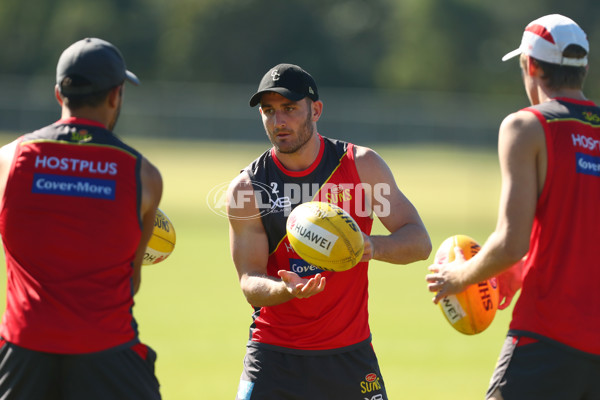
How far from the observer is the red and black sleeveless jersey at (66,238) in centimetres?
405

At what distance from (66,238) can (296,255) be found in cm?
172

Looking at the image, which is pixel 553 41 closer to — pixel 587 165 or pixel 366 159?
pixel 587 165

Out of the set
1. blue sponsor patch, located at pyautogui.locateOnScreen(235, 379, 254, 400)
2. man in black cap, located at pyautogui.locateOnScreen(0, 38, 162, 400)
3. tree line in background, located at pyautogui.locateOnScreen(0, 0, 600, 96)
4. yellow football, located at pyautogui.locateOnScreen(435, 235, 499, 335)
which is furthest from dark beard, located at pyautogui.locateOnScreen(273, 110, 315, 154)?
tree line in background, located at pyautogui.locateOnScreen(0, 0, 600, 96)

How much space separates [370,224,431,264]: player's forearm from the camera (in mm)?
5086

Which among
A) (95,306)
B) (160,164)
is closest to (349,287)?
(95,306)

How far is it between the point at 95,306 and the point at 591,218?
2537 mm

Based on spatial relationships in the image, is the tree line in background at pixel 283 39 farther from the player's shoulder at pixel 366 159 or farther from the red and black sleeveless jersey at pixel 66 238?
the red and black sleeveless jersey at pixel 66 238

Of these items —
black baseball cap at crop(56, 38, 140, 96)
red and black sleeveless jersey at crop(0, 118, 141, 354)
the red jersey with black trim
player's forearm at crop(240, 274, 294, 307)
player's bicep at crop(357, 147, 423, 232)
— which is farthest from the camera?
player's bicep at crop(357, 147, 423, 232)

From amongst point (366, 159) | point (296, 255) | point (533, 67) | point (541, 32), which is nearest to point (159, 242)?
point (296, 255)

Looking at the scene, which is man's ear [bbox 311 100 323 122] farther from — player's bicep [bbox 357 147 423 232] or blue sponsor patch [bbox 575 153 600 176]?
blue sponsor patch [bbox 575 153 600 176]

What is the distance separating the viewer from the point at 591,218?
433cm

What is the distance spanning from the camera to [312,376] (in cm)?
516

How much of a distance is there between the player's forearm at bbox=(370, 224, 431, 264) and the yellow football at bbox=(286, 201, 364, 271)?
244 millimetres

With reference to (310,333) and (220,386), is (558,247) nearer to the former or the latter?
(310,333)
